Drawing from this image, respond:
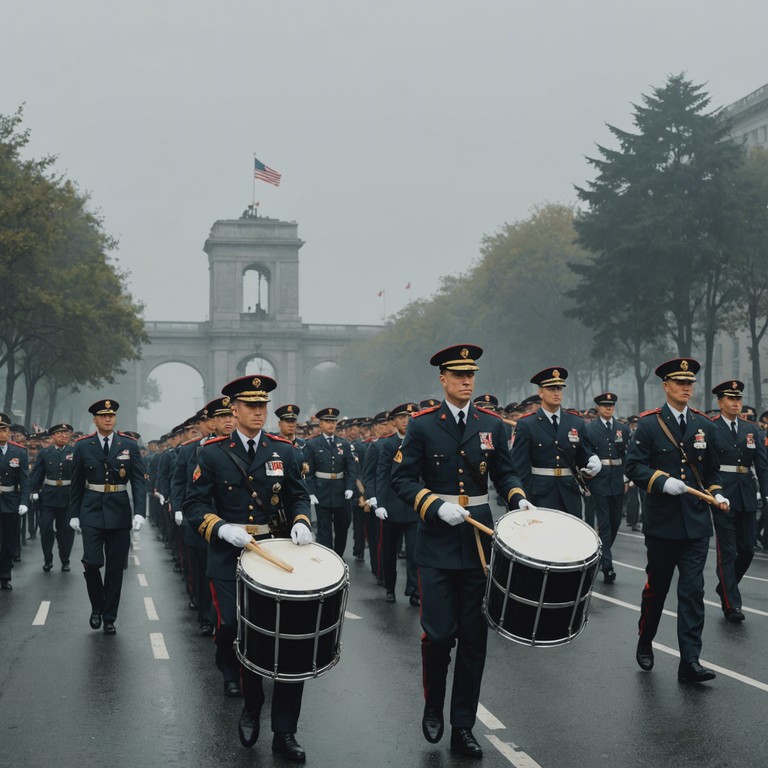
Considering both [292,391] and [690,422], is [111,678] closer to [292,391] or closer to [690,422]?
[690,422]

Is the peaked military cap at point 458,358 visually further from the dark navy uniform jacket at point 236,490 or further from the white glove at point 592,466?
the white glove at point 592,466

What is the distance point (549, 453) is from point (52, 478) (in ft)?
31.8

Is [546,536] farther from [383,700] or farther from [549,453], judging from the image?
[549,453]

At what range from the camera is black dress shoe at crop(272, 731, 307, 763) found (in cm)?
766

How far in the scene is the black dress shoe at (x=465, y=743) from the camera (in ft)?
25.2

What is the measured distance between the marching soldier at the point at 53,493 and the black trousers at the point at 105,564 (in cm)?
705

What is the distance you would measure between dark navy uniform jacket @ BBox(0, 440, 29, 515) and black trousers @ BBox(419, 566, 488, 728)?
11153 mm

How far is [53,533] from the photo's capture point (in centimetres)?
2048

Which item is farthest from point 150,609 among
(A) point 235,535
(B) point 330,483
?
(A) point 235,535

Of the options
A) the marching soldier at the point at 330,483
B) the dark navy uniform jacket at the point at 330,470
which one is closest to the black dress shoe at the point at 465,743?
the marching soldier at the point at 330,483

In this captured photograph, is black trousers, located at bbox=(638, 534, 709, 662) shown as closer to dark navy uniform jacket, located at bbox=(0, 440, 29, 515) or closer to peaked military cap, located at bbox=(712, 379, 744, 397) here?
peaked military cap, located at bbox=(712, 379, 744, 397)

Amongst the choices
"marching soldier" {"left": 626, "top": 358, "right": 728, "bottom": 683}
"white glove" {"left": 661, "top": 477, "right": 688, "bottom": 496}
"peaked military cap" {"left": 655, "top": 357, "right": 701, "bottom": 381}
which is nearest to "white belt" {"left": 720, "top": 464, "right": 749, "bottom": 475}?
"marching soldier" {"left": 626, "top": 358, "right": 728, "bottom": 683}

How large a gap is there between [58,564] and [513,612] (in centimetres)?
1485

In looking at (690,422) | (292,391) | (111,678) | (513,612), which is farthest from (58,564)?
(292,391)
